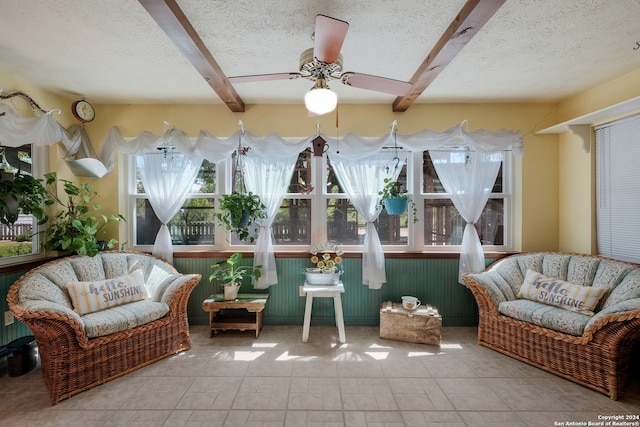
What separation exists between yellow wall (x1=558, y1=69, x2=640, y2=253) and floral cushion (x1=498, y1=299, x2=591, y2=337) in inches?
42.0

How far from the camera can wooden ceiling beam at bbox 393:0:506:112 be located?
170 cm

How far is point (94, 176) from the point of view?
3.29m

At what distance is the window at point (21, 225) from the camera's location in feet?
9.05

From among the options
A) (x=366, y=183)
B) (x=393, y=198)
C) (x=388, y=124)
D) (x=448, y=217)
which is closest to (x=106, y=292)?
(x=366, y=183)

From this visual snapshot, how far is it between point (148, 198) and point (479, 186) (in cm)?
380

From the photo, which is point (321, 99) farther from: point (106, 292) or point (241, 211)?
point (106, 292)

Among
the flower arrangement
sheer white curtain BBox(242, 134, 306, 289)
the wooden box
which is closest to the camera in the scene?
the wooden box

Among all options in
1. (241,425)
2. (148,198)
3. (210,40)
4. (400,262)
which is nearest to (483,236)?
(400,262)

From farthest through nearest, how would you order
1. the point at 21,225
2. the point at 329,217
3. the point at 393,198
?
the point at 329,217 < the point at 393,198 < the point at 21,225

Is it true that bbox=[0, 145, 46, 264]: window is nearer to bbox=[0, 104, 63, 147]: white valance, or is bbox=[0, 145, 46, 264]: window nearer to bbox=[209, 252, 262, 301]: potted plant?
bbox=[0, 104, 63, 147]: white valance

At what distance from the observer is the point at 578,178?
129 inches

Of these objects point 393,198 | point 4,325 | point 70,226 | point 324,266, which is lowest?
point 4,325

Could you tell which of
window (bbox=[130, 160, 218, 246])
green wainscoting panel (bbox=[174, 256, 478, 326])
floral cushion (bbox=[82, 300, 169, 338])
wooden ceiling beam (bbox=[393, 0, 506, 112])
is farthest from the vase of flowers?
wooden ceiling beam (bbox=[393, 0, 506, 112])

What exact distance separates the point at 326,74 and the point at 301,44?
0.43 metres
